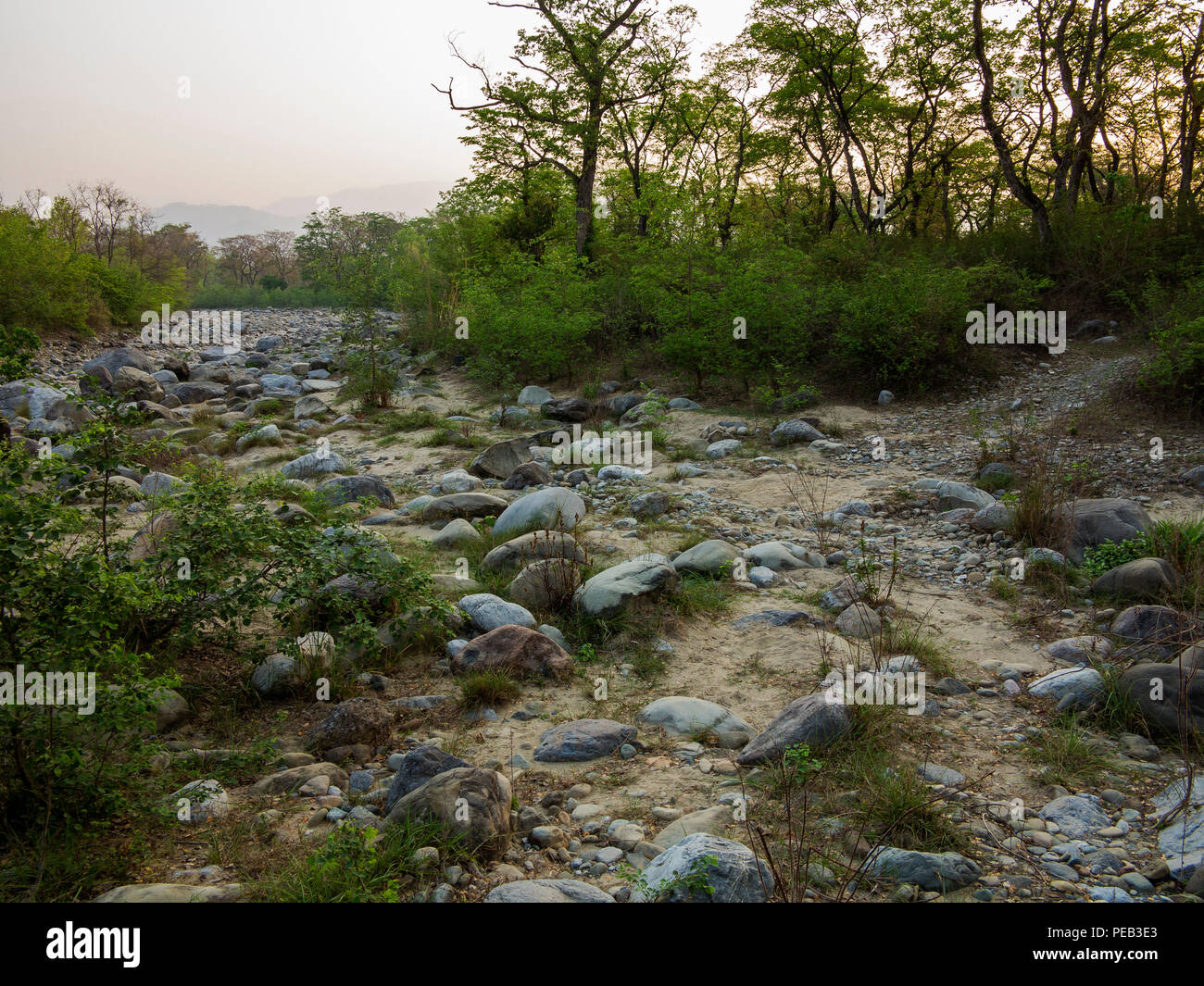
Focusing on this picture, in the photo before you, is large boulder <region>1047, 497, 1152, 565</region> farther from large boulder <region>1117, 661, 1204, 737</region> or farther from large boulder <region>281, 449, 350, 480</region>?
large boulder <region>281, 449, 350, 480</region>

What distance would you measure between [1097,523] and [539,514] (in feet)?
14.3

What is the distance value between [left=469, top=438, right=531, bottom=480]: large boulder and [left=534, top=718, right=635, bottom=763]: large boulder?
527cm

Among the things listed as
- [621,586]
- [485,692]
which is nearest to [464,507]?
[621,586]

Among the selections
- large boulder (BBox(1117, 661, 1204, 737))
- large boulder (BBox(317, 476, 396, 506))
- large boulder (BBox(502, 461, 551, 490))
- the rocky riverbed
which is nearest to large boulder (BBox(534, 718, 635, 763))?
the rocky riverbed

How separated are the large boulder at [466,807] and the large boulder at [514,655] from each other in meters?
1.35

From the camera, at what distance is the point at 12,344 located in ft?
10.7

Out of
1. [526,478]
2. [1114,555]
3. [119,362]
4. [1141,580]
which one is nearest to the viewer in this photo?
[1141,580]

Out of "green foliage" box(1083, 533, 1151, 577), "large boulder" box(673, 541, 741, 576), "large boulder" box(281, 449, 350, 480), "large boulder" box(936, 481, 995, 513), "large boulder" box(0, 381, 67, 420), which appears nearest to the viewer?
"green foliage" box(1083, 533, 1151, 577)

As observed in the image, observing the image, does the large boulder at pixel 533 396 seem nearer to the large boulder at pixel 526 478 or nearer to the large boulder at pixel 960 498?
the large boulder at pixel 526 478

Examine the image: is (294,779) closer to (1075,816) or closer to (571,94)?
(1075,816)

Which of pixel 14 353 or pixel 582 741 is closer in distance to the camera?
pixel 14 353

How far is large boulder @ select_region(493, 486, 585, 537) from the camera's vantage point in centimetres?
650

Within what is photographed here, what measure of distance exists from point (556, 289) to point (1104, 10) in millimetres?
10532

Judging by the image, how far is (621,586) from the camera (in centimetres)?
505
